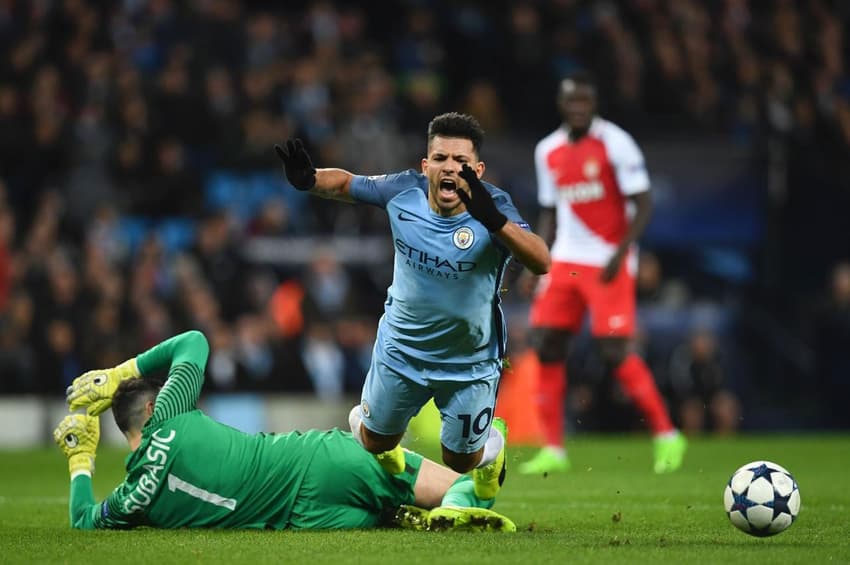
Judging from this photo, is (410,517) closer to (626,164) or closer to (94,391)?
(94,391)

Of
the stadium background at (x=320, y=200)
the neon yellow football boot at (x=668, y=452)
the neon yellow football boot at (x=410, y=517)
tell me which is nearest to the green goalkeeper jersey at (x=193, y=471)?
the neon yellow football boot at (x=410, y=517)

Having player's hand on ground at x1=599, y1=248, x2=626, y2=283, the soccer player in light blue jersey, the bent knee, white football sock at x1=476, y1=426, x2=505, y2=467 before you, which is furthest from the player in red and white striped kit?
the bent knee

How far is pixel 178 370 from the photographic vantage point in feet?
24.7

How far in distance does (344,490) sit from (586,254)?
14.6 ft

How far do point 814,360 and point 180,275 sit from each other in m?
7.47

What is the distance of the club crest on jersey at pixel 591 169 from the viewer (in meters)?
11.5

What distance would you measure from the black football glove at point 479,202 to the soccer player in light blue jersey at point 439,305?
0.30 m

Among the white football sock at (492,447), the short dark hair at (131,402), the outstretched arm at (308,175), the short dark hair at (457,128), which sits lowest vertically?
the white football sock at (492,447)

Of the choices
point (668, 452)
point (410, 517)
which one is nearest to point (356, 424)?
point (410, 517)

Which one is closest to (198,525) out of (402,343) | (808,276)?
(402,343)

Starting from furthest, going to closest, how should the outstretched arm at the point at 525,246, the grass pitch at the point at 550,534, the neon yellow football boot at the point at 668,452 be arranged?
the neon yellow football boot at the point at 668,452, the outstretched arm at the point at 525,246, the grass pitch at the point at 550,534

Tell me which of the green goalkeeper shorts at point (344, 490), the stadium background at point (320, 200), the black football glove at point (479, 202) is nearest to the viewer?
the black football glove at point (479, 202)

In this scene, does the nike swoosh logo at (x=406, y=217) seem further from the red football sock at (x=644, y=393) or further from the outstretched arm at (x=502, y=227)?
the red football sock at (x=644, y=393)

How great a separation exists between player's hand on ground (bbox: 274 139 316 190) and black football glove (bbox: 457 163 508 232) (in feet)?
2.99
